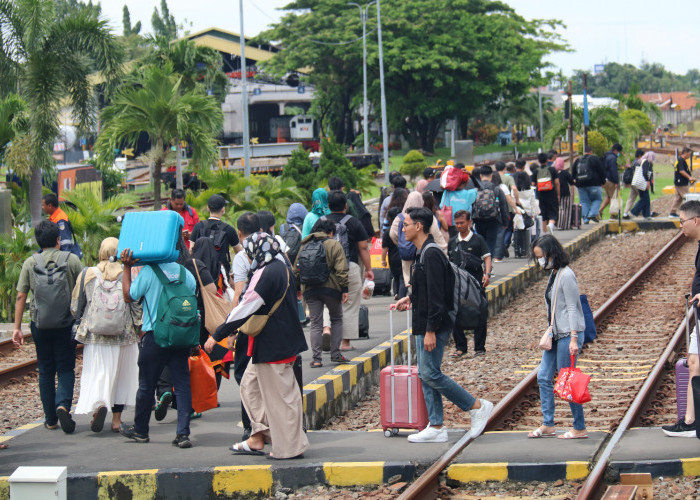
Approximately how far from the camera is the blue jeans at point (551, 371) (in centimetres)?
766

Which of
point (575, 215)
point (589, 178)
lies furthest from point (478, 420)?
point (575, 215)

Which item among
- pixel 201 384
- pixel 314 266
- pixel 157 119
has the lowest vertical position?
pixel 201 384

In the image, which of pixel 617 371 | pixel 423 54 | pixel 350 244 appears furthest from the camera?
pixel 423 54

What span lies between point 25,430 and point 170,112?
11969mm

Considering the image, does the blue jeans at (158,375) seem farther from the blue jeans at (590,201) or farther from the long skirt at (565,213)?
the blue jeans at (590,201)

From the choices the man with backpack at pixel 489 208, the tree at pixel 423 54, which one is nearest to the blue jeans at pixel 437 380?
the man with backpack at pixel 489 208

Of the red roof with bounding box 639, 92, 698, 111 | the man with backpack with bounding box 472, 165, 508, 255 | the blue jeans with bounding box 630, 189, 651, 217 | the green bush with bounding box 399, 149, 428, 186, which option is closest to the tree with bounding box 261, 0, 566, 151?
the green bush with bounding box 399, 149, 428, 186

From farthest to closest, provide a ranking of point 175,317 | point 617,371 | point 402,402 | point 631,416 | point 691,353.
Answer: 1. point 617,371
2. point 631,416
3. point 402,402
4. point 175,317
5. point 691,353

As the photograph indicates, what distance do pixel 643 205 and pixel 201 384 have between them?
20401 mm

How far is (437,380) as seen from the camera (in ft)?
25.4

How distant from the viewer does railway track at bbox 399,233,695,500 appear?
23.8ft

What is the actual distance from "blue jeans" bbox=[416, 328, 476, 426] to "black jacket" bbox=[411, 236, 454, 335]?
128 millimetres

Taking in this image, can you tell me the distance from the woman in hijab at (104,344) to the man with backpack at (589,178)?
16.6 meters

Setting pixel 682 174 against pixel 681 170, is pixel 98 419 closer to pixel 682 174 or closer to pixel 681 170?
pixel 681 170
